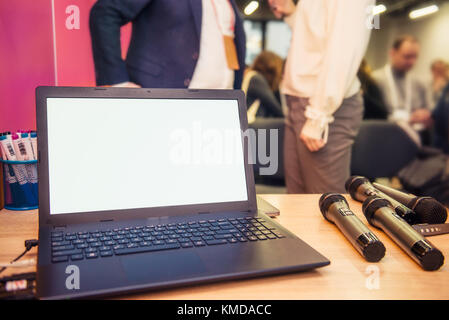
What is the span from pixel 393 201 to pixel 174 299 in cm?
56

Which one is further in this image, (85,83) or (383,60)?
(383,60)

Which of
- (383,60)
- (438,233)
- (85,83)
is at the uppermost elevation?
(383,60)

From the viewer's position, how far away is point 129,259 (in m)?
0.56

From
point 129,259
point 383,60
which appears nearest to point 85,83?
point 129,259

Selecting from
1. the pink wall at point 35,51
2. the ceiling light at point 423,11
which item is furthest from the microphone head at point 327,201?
the ceiling light at point 423,11

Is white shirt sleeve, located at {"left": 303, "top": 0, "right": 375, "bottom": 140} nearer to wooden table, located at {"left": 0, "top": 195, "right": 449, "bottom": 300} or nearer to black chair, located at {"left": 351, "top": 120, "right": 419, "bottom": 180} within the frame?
wooden table, located at {"left": 0, "top": 195, "right": 449, "bottom": 300}

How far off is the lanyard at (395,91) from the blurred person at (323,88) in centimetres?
304

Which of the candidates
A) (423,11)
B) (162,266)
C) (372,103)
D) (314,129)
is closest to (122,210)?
(162,266)

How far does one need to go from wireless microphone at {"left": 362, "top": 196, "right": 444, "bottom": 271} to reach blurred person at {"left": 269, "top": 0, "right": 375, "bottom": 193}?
0.61 m

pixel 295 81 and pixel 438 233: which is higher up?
Answer: pixel 295 81

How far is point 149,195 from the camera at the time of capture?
29.7 inches

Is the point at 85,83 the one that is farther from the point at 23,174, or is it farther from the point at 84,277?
the point at 84,277

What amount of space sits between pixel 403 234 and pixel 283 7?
3.89 ft

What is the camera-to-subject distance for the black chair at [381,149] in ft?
9.82
